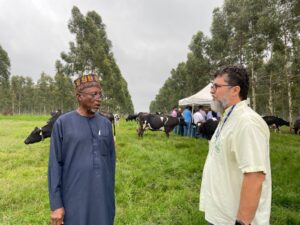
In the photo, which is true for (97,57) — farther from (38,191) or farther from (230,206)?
(230,206)

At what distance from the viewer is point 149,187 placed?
680 centimetres

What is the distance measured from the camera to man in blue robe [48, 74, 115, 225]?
2.84 m

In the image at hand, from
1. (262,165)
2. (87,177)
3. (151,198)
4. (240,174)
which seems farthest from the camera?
(151,198)

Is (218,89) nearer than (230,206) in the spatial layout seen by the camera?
No

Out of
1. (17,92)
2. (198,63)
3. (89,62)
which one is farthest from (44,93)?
(198,63)

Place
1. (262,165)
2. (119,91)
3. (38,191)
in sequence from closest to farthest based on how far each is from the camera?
1. (262,165)
2. (38,191)
3. (119,91)

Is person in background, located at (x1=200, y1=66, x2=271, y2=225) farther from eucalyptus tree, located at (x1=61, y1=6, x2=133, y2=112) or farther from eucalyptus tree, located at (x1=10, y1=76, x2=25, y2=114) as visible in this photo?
eucalyptus tree, located at (x1=10, y1=76, x2=25, y2=114)

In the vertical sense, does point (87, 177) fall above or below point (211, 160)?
below

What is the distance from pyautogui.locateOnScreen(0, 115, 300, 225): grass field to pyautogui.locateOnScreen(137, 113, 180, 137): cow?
17.3 feet

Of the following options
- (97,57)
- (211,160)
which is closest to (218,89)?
(211,160)

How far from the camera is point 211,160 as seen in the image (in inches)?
96.9

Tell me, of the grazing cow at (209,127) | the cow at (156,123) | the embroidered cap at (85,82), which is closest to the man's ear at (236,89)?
the embroidered cap at (85,82)

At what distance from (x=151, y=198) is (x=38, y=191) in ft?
7.14

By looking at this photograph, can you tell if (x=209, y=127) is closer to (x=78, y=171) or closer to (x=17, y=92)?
(x=78, y=171)
